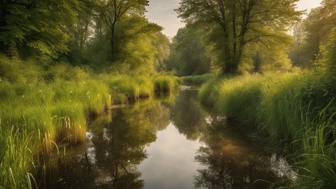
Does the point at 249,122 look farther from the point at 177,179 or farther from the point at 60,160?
the point at 60,160

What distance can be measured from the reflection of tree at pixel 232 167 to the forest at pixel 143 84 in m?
0.14

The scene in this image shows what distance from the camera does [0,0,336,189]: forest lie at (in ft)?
12.4

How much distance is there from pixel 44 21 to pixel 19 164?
35.7 ft

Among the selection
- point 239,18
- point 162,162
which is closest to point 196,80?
A: point 239,18

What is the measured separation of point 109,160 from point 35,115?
1.69 meters

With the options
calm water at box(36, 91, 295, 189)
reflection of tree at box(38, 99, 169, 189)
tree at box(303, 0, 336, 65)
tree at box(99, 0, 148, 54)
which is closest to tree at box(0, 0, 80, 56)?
reflection of tree at box(38, 99, 169, 189)

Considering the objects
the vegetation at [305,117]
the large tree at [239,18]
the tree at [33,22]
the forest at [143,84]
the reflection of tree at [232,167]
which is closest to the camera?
the vegetation at [305,117]

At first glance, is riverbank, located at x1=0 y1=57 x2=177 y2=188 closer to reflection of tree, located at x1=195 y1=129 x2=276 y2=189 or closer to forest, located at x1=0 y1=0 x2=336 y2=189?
forest, located at x1=0 y1=0 x2=336 y2=189

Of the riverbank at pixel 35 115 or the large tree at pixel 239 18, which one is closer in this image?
the riverbank at pixel 35 115

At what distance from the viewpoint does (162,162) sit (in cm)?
512

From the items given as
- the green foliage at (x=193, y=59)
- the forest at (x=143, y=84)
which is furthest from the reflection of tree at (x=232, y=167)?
the green foliage at (x=193, y=59)

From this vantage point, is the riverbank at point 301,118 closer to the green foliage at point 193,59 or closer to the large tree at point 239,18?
the large tree at point 239,18

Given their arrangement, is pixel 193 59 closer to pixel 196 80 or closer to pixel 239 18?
pixel 196 80

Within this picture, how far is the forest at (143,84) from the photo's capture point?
3.78 meters
